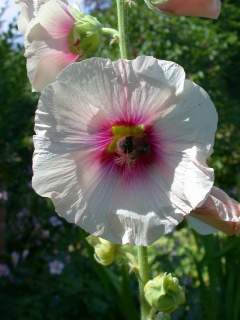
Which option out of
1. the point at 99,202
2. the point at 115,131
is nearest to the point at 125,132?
the point at 115,131

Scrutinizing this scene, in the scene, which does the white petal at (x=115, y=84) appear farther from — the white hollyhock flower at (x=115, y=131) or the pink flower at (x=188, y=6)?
the pink flower at (x=188, y=6)

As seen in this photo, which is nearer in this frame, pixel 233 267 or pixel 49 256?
pixel 233 267

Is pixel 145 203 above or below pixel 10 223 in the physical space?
above

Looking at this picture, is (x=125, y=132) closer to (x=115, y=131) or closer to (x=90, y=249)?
(x=115, y=131)

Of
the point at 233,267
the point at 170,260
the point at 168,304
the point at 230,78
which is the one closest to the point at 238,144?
the point at 230,78

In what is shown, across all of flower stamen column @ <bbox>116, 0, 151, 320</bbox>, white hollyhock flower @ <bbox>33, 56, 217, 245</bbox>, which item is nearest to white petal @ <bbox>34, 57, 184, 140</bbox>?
white hollyhock flower @ <bbox>33, 56, 217, 245</bbox>

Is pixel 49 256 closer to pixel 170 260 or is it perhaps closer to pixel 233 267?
pixel 170 260
